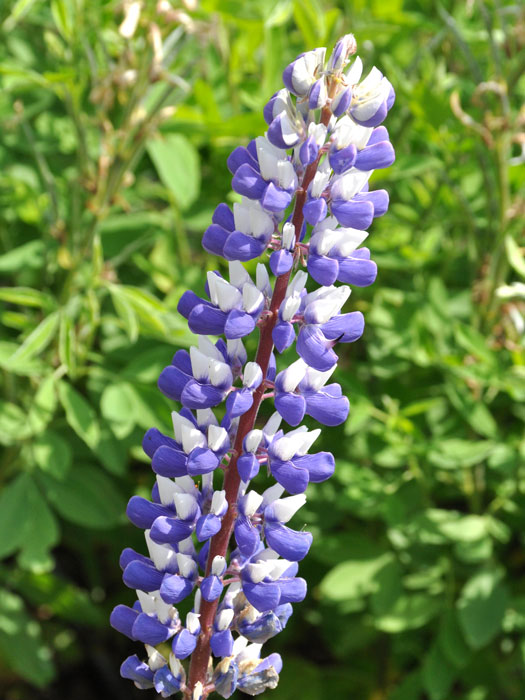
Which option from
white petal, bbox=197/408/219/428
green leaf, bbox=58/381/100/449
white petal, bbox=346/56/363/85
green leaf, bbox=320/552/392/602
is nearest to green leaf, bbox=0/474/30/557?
green leaf, bbox=58/381/100/449

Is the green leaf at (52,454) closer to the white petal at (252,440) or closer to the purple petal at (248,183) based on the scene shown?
the white petal at (252,440)

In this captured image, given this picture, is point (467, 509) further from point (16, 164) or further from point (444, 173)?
point (16, 164)

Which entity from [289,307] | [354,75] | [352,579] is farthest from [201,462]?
[352,579]

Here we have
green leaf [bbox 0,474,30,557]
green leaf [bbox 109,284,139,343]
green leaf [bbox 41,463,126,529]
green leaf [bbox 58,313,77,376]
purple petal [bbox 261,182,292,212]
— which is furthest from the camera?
green leaf [bbox 41,463,126,529]

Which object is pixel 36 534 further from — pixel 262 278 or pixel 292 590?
pixel 262 278

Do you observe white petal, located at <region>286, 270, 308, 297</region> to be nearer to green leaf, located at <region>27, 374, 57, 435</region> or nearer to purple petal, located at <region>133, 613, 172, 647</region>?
purple petal, located at <region>133, 613, 172, 647</region>

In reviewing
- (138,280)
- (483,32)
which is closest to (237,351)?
(138,280)
